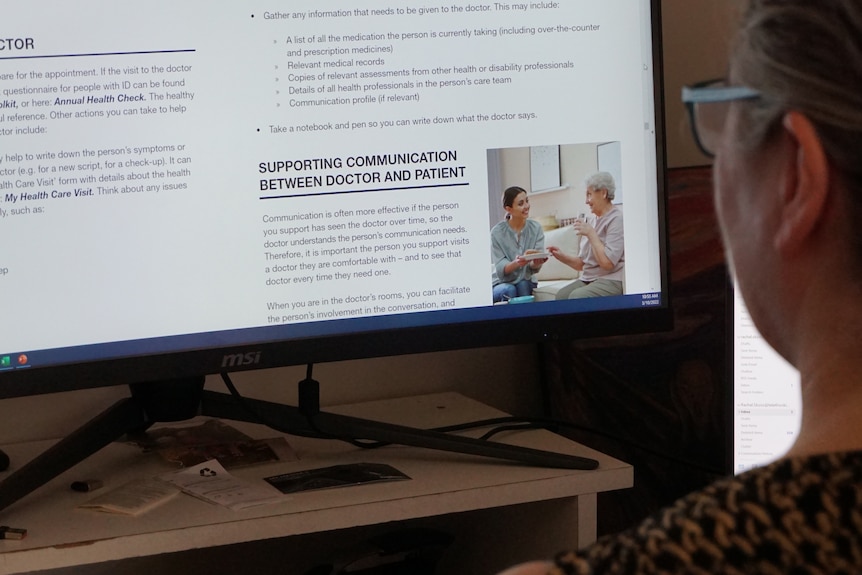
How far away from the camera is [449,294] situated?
3.11ft

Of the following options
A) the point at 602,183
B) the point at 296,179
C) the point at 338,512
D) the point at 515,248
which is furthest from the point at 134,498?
the point at 602,183

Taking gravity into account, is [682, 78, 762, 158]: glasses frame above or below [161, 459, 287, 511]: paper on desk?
above

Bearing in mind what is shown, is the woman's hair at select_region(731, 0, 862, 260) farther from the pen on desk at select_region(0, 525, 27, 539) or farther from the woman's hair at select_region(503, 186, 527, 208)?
the pen on desk at select_region(0, 525, 27, 539)

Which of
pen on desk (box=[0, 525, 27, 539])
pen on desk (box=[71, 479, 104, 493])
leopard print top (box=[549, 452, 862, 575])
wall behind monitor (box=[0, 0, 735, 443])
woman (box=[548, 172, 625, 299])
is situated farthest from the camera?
wall behind monitor (box=[0, 0, 735, 443])

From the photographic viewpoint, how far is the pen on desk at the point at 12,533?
2.46 ft

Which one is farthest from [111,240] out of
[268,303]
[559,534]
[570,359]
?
[570,359]

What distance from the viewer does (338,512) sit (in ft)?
2.63

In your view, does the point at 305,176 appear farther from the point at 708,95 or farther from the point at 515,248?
the point at 708,95

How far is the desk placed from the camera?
0.76 metres

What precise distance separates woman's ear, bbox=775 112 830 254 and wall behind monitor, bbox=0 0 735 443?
0.72 m

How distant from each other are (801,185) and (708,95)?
0.29 feet

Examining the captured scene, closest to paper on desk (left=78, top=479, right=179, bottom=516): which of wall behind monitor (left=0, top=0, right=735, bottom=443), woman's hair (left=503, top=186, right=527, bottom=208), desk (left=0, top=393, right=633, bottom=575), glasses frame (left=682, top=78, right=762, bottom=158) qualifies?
desk (left=0, top=393, right=633, bottom=575)

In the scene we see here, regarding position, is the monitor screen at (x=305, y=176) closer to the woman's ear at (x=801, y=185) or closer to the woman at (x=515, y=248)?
Result: the woman at (x=515, y=248)

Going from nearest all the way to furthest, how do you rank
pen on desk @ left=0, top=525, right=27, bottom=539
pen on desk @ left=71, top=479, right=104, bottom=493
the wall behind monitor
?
pen on desk @ left=0, top=525, right=27, bottom=539 < pen on desk @ left=71, top=479, right=104, bottom=493 < the wall behind monitor
